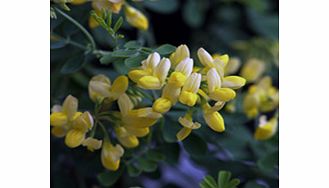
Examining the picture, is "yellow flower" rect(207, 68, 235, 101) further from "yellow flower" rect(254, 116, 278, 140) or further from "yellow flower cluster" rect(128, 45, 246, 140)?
"yellow flower" rect(254, 116, 278, 140)

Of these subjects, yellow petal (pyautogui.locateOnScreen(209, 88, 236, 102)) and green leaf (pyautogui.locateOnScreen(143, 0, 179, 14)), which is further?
green leaf (pyautogui.locateOnScreen(143, 0, 179, 14))

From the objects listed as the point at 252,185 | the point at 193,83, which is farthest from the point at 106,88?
the point at 252,185

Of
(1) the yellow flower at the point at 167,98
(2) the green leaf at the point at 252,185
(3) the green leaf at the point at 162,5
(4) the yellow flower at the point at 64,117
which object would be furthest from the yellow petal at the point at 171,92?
(3) the green leaf at the point at 162,5

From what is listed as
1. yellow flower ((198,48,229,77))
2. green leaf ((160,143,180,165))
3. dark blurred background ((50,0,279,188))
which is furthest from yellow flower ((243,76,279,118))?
yellow flower ((198,48,229,77))

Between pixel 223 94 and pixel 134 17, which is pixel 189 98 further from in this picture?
pixel 134 17

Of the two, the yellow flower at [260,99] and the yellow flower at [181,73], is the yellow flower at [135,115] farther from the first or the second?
the yellow flower at [260,99]

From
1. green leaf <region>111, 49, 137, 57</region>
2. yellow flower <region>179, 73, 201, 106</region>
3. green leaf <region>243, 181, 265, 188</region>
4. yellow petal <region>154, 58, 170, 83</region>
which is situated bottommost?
green leaf <region>243, 181, 265, 188</region>
